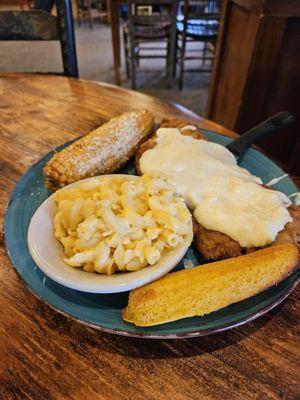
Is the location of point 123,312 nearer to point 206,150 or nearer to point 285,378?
point 285,378

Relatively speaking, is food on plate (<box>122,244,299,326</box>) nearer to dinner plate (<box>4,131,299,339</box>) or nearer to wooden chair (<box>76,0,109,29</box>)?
dinner plate (<box>4,131,299,339</box>)

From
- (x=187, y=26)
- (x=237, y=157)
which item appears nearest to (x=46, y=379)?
(x=237, y=157)

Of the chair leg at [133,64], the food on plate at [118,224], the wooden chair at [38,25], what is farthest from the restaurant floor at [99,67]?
the food on plate at [118,224]

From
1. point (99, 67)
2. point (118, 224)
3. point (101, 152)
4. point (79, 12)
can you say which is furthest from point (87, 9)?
point (118, 224)

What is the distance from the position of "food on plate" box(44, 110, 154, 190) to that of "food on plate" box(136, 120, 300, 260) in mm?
60

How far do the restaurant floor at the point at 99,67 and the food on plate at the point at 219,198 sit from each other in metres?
2.30

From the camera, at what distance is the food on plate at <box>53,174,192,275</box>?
59 centimetres

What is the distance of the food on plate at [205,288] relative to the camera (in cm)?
50

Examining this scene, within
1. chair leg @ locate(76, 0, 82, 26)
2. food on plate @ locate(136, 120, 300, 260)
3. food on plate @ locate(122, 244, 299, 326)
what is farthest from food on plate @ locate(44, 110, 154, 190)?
chair leg @ locate(76, 0, 82, 26)

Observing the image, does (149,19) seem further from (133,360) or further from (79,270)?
(133,360)

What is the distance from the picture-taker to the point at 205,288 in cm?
51

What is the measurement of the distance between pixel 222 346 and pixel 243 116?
1446 millimetres

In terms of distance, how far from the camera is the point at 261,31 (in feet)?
4.74

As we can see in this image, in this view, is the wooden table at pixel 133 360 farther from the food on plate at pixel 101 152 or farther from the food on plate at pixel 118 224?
the food on plate at pixel 101 152
